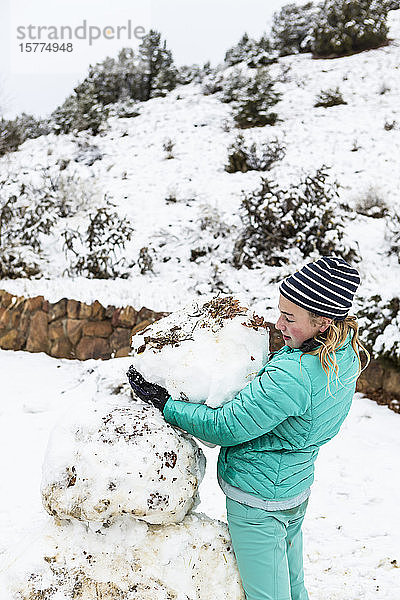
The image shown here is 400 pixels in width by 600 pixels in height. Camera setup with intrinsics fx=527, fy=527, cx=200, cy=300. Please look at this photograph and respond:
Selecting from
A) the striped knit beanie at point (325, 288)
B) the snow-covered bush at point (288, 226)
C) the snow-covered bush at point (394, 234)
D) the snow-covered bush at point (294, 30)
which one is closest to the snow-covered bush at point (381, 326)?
the snow-covered bush at point (394, 234)

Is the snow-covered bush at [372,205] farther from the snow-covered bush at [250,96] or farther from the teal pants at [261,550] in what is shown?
the teal pants at [261,550]

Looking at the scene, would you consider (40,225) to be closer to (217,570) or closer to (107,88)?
(217,570)

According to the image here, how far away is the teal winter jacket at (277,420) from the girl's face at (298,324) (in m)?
0.05

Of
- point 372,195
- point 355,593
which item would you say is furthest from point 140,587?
point 372,195

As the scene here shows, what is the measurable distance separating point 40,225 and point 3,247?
0.57 m

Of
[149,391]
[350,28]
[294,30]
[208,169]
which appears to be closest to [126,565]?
[149,391]

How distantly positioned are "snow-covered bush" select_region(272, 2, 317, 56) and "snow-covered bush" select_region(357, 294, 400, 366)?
1254cm

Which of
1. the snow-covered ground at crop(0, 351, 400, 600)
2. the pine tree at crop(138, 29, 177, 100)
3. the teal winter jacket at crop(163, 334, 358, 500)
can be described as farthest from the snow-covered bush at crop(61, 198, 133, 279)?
the pine tree at crop(138, 29, 177, 100)

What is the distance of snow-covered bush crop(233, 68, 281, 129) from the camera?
11125 mm

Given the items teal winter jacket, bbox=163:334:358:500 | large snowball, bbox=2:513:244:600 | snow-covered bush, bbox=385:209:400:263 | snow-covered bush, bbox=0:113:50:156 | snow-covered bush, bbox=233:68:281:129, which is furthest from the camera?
snow-covered bush, bbox=0:113:50:156

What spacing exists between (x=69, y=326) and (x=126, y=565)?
4212mm

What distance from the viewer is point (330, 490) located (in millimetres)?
3451

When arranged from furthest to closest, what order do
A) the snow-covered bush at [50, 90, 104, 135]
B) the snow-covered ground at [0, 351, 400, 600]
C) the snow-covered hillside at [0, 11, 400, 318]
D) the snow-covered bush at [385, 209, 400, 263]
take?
the snow-covered bush at [50, 90, 104, 135] → the snow-covered hillside at [0, 11, 400, 318] → the snow-covered bush at [385, 209, 400, 263] → the snow-covered ground at [0, 351, 400, 600]

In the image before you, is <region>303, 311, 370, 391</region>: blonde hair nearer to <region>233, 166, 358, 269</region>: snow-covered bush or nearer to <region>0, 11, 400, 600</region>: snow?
<region>0, 11, 400, 600</region>: snow
